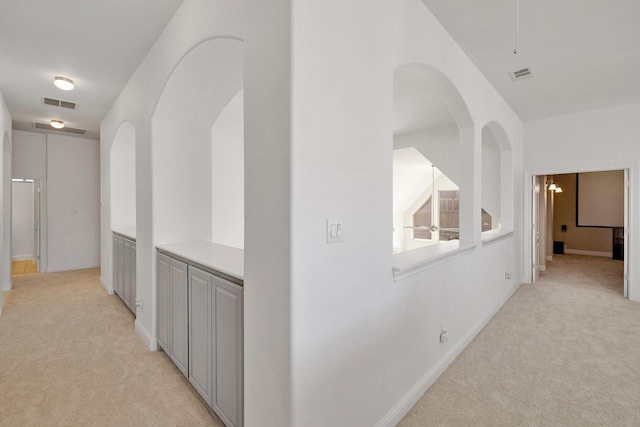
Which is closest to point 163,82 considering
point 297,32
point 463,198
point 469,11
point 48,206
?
point 297,32

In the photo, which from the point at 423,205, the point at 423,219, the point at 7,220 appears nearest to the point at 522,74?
the point at 423,205

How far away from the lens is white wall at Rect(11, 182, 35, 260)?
702 cm

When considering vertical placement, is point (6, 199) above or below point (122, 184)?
below

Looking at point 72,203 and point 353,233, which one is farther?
point 72,203

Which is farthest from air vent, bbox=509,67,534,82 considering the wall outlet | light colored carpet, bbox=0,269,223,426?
light colored carpet, bbox=0,269,223,426

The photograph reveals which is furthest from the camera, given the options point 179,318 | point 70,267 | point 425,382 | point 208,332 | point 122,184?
point 70,267

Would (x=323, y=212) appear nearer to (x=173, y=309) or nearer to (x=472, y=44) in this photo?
(x=173, y=309)

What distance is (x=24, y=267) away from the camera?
6.37 meters

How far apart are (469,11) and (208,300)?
107 inches

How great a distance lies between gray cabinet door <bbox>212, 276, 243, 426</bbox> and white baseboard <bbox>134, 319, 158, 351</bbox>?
1200 millimetres

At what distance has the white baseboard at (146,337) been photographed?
2.71 metres

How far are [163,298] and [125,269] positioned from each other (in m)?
1.59

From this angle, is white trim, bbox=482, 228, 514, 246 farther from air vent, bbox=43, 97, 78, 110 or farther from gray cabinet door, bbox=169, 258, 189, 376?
air vent, bbox=43, 97, 78, 110

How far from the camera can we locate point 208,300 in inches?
74.4
